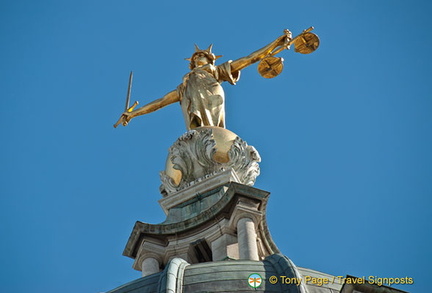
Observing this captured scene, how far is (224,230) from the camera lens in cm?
3972

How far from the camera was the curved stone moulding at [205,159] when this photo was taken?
42875 mm

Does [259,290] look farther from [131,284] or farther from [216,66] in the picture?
[216,66]

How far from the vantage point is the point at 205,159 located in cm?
4297

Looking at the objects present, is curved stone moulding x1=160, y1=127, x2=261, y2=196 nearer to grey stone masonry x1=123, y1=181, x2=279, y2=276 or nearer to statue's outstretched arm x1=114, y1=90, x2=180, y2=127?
grey stone masonry x1=123, y1=181, x2=279, y2=276

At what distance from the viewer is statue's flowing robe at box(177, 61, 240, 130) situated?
149 ft

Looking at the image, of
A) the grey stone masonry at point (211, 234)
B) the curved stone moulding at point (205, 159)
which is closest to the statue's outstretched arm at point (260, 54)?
the curved stone moulding at point (205, 159)

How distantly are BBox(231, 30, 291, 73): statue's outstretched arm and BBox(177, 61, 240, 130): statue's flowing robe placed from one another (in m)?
0.50

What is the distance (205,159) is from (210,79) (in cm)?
468

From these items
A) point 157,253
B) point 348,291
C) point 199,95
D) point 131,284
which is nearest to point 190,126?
point 199,95

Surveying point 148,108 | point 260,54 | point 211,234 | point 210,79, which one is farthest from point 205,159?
point 260,54

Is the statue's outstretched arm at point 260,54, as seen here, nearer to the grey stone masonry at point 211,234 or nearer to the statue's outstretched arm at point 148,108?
the statue's outstretched arm at point 148,108

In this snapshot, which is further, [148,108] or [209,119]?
[148,108]

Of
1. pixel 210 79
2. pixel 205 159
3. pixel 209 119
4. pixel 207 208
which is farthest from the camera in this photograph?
pixel 210 79

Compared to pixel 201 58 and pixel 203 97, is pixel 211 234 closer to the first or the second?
pixel 203 97
